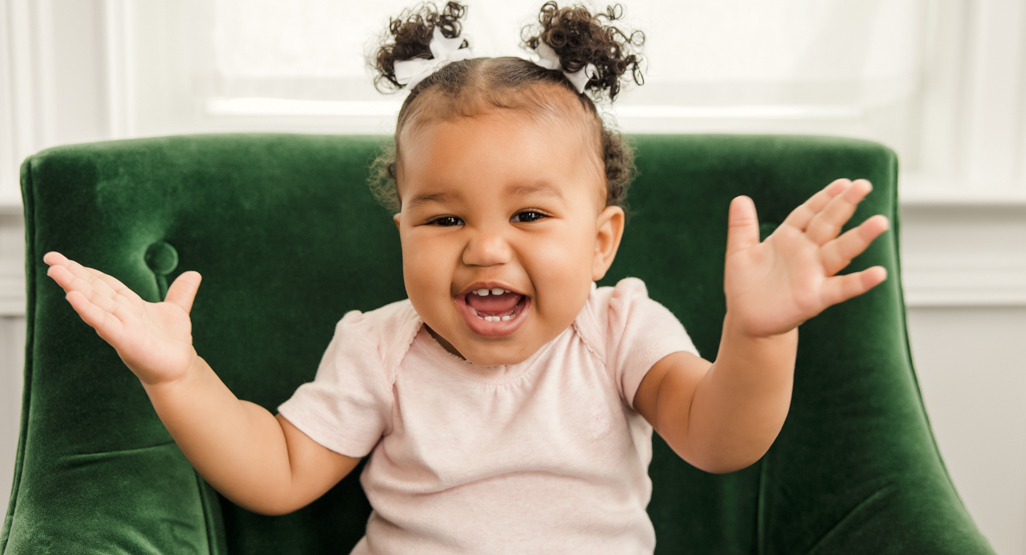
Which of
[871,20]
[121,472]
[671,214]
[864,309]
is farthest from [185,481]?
[871,20]

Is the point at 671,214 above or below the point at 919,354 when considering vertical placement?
above

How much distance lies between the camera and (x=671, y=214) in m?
1.05

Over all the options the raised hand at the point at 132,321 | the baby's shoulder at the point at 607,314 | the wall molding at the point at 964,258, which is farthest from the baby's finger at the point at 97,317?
the wall molding at the point at 964,258

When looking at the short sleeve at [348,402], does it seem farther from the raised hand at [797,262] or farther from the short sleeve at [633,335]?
the raised hand at [797,262]

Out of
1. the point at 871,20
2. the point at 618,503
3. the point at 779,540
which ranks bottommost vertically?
the point at 779,540

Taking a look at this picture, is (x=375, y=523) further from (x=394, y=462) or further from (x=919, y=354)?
(x=919, y=354)

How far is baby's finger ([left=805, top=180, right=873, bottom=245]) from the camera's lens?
58 centimetres

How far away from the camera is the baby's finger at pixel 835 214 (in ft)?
1.92

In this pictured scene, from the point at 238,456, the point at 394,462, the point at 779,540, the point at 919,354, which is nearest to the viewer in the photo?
the point at 238,456

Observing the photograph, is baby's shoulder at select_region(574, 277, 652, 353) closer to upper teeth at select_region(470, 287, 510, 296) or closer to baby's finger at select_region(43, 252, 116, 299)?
upper teeth at select_region(470, 287, 510, 296)

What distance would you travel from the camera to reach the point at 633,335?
2.89 ft

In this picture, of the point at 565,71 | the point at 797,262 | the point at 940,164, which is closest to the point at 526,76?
the point at 565,71

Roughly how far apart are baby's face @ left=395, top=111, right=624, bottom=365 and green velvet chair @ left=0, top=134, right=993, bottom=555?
263mm

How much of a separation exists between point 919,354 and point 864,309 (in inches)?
20.5
